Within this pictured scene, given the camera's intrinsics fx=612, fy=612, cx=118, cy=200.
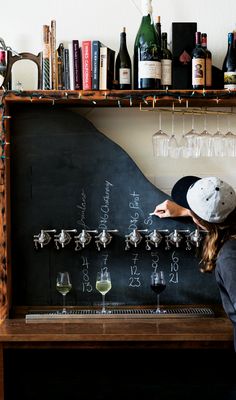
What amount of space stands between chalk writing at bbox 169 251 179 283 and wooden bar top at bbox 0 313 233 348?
362 mm

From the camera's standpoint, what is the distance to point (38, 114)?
331cm

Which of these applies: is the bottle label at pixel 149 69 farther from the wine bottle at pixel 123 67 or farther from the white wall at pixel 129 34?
the white wall at pixel 129 34

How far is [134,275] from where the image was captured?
3348 mm

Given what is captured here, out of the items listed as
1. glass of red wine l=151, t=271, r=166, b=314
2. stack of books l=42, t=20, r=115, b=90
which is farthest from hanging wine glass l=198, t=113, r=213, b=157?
glass of red wine l=151, t=271, r=166, b=314

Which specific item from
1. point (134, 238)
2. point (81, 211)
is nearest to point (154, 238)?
point (134, 238)

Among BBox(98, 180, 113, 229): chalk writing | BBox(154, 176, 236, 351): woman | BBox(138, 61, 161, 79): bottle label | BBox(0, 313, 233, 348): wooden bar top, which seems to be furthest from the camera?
BBox(98, 180, 113, 229): chalk writing

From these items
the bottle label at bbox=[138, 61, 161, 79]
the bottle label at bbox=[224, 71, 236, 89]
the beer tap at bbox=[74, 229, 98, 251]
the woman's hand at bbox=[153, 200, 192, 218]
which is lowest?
the beer tap at bbox=[74, 229, 98, 251]

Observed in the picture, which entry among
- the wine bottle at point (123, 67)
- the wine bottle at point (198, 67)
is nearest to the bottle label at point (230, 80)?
the wine bottle at point (198, 67)

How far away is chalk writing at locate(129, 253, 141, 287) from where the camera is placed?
3.34m

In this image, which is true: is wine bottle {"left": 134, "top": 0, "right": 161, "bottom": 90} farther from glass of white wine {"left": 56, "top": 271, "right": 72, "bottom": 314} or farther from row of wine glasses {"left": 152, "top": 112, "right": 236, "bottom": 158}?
glass of white wine {"left": 56, "top": 271, "right": 72, "bottom": 314}

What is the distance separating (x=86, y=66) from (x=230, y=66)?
2.48 feet

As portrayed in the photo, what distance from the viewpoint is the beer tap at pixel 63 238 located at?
3.23 m

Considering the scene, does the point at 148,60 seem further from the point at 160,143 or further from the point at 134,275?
the point at 134,275
